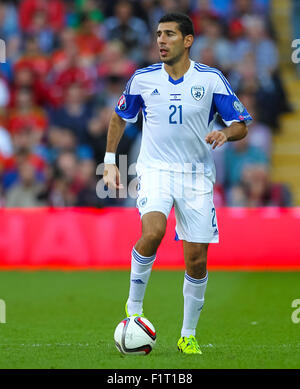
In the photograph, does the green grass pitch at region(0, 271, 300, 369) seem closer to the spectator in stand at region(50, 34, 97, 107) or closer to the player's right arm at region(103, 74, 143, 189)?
the player's right arm at region(103, 74, 143, 189)

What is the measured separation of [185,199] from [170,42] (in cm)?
121

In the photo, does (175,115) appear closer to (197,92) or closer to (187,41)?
(197,92)

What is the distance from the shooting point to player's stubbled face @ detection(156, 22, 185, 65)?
7098 millimetres

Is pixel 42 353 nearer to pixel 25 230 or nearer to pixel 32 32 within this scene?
pixel 25 230

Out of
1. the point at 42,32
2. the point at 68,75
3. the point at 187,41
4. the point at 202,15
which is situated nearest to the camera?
the point at 187,41

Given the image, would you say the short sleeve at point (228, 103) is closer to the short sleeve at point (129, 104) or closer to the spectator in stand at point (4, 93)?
the short sleeve at point (129, 104)

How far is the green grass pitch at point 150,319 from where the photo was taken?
6.55m

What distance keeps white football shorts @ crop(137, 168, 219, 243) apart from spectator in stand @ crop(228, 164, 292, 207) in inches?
290

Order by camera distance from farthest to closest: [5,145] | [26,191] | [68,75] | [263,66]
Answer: [263,66] < [68,75] < [5,145] < [26,191]

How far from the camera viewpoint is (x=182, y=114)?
23.1 ft

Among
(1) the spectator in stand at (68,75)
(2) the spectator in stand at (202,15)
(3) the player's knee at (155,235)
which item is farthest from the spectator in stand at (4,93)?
(3) the player's knee at (155,235)

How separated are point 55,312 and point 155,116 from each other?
121 inches

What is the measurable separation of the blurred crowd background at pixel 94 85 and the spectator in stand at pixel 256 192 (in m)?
0.02

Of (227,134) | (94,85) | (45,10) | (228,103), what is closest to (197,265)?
(227,134)
